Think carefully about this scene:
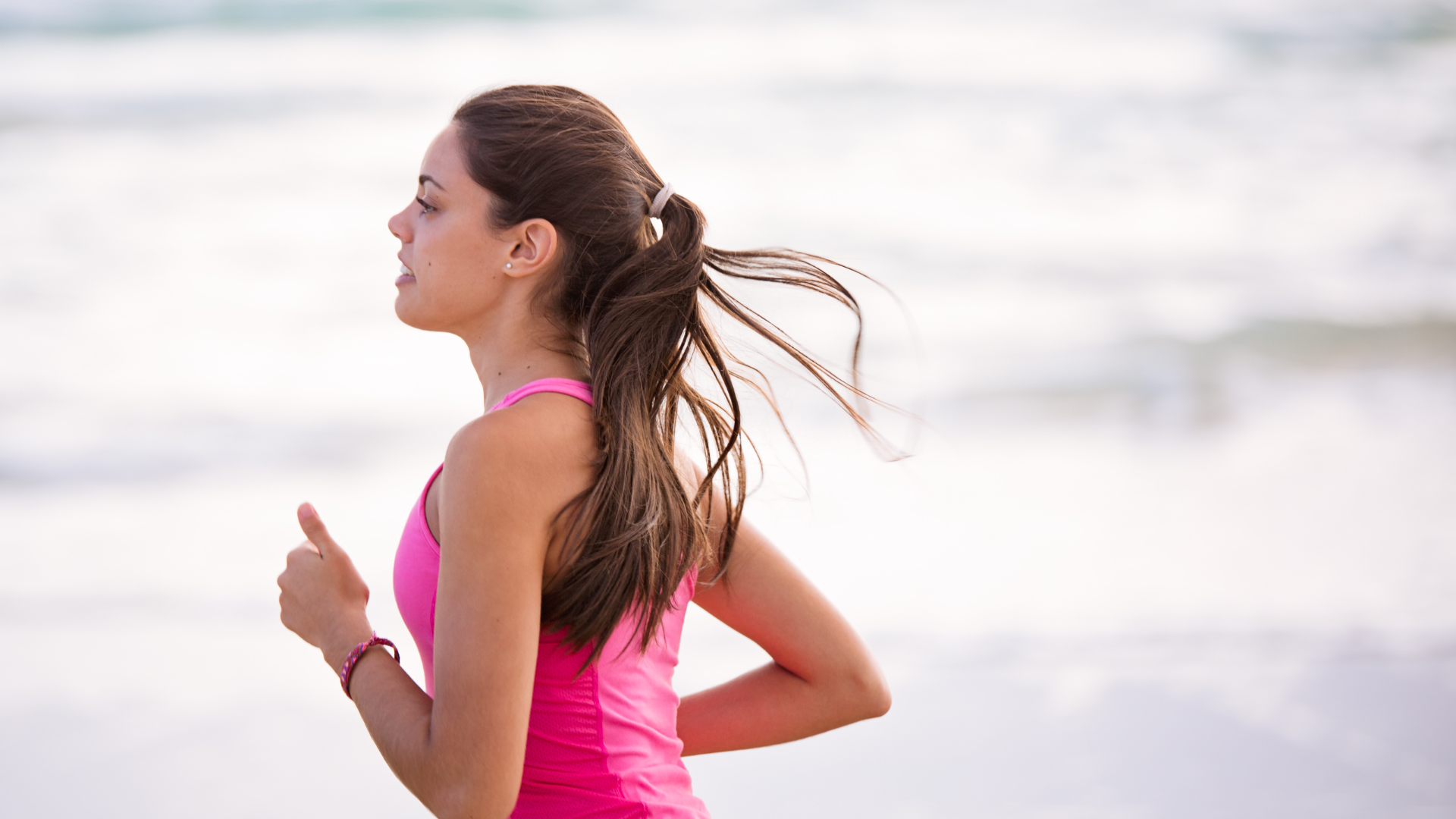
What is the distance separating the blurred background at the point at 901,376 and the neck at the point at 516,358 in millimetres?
1691

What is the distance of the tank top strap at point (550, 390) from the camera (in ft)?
3.83

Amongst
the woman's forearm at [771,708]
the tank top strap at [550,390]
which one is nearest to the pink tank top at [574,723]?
the tank top strap at [550,390]

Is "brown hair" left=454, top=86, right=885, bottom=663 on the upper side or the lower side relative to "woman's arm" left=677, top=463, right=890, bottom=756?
upper

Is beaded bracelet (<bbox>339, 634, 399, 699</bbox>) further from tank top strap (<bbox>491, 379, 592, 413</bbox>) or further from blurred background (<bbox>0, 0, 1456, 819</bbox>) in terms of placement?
blurred background (<bbox>0, 0, 1456, 819</bbox>)

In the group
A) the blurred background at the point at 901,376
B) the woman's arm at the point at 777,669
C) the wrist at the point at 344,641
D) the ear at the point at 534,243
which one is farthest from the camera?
the blurred background at the point at 901,376

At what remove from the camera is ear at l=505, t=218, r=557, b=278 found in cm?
129

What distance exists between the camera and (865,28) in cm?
719

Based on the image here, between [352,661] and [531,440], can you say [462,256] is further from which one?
[352,661]

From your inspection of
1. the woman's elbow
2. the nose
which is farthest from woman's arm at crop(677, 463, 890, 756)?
the nose

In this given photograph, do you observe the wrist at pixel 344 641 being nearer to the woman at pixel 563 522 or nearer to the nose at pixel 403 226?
the woman at pixel 563 522

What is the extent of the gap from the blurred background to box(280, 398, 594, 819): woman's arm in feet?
5.62

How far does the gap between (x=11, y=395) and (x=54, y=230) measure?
1185 mm

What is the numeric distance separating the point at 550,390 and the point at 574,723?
35 centimetres

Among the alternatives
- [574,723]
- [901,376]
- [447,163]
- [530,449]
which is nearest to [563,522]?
[530,449]
